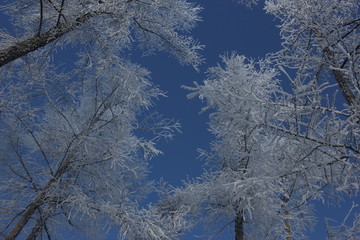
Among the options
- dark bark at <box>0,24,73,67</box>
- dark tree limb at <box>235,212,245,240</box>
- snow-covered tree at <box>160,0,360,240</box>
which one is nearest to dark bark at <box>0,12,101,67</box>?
dark bark at <box>0,24,73,67</box>

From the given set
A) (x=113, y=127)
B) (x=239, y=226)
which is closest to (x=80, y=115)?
(x=113, y=127)

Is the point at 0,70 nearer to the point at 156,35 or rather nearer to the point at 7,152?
the point at 7,152

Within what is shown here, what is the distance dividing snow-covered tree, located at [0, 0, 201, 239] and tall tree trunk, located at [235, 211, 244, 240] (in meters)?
1.41

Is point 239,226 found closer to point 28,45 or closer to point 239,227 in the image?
point 239,227

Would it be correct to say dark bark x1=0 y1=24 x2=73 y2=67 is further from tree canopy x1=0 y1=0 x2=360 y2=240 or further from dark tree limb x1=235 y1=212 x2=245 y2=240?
dark tree limb x1=235 y1=212 x2=245 y2=240

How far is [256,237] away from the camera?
688 cm

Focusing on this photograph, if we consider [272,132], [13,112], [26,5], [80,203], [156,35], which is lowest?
[80,203]

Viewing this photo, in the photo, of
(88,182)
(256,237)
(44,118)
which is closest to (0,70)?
(44,118)

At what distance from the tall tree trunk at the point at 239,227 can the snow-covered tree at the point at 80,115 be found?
1.41 m

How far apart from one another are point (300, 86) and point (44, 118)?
616 cm

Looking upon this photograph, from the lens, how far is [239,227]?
265 inches

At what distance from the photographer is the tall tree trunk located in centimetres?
668

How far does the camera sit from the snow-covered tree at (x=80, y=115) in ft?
18.0

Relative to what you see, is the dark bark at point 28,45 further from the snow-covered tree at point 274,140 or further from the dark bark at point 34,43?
the snow-covered tree at point 274,140
